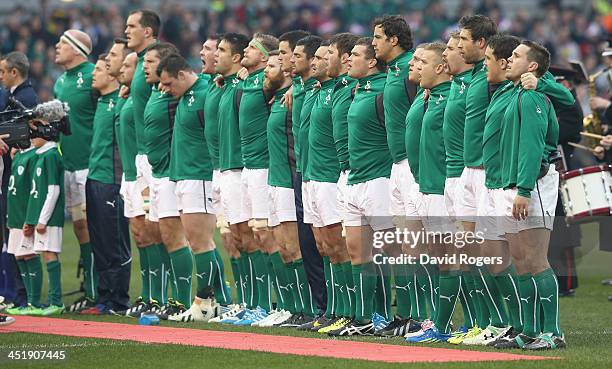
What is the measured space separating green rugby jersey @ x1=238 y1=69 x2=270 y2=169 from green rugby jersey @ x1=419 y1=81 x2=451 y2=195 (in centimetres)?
231

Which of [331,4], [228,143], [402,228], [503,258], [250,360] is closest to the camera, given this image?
[250,360]

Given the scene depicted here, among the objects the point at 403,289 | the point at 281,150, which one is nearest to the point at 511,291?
the point at 403,289

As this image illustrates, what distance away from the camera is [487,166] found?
10.7 meters

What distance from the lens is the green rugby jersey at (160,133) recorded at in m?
13.9

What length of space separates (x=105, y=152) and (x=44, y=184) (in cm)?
71

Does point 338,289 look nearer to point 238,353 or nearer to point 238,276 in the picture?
point 238,276

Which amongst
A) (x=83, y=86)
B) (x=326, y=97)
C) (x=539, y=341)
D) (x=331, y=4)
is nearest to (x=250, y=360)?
(x=539, y=341)

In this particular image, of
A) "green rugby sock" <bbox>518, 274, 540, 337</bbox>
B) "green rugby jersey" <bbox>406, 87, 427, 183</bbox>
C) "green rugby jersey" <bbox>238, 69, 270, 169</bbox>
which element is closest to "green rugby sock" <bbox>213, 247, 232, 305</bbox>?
"green rugby jersey" <bbox>238, 69, 270, 169</bbox>

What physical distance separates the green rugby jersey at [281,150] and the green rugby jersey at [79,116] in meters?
2.85

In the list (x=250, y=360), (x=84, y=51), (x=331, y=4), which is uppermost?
(x=331, y=4)

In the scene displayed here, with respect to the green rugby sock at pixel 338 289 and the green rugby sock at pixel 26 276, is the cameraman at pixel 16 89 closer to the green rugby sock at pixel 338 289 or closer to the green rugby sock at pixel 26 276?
the green rugby sock at pixel 26 276

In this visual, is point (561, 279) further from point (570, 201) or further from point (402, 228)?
point (402, 228)

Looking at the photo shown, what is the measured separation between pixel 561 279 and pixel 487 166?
5382mm

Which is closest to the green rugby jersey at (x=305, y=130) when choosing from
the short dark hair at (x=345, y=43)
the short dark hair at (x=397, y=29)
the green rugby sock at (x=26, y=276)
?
the short dark hair at (x=345, y=43)
